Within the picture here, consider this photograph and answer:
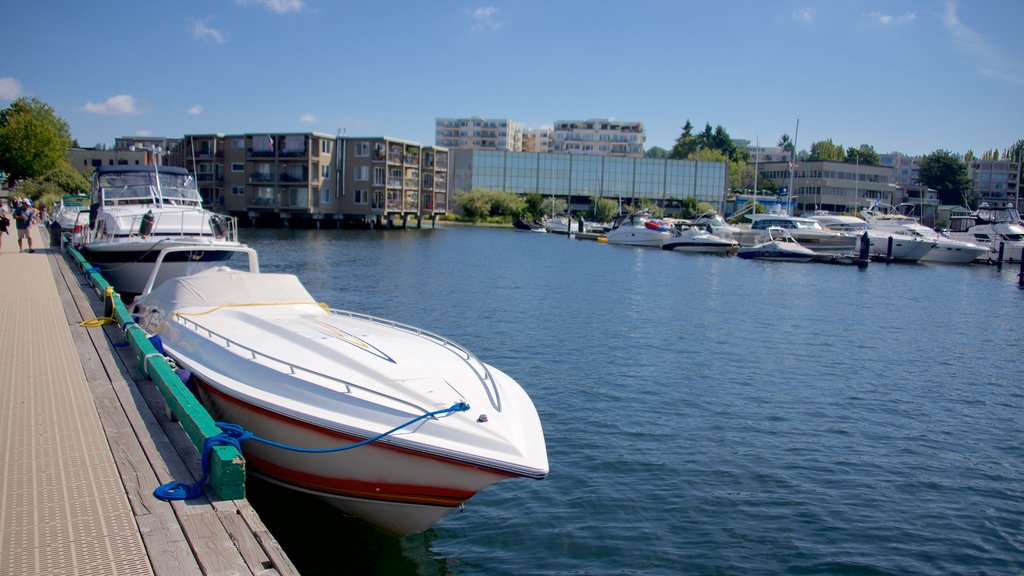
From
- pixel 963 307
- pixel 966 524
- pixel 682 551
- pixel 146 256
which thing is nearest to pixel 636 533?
pixel 682 551

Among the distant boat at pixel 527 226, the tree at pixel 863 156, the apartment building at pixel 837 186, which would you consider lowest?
the distant boat at pixel 527 226

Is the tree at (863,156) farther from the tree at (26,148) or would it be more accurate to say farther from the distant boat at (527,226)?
the tree at (26,148)

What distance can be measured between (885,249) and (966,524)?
58027mm

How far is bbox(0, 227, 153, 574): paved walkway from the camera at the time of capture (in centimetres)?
567

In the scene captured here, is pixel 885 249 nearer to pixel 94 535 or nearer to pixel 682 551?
pixel 682 551

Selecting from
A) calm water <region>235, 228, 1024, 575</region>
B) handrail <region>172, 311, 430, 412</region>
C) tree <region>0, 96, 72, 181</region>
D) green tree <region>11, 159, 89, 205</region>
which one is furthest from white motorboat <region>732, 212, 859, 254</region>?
tree <region>0, 96, 72, 181</region>

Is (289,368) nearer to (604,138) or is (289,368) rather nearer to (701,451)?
(701,451)

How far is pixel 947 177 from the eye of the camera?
140m

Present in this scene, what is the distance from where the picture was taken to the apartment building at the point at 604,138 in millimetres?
186875

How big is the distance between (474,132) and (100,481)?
19269 cm

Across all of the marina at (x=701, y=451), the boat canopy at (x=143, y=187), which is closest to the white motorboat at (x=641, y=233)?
the marina at (x=701, y=451)

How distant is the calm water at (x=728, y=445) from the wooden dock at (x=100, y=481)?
2.13 meters

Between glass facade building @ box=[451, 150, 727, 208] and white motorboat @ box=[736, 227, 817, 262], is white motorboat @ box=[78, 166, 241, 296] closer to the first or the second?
white motorboat @ box=[736, 227, 817, 262]

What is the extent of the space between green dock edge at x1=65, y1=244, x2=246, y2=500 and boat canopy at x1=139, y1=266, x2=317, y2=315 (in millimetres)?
789
